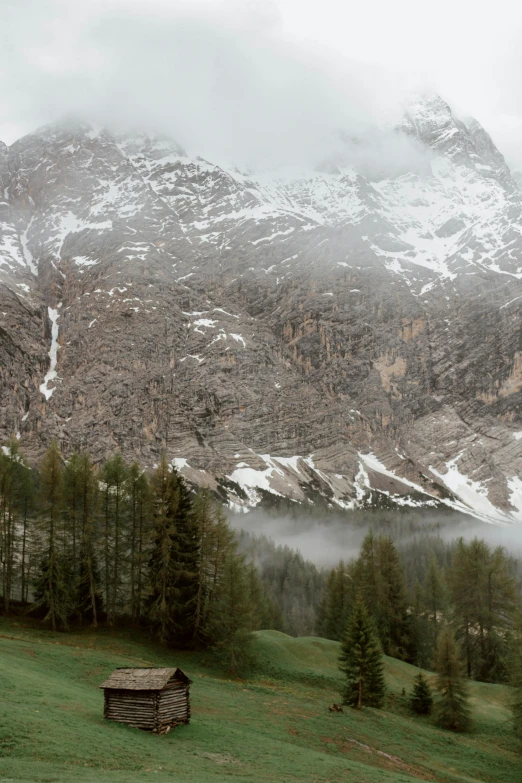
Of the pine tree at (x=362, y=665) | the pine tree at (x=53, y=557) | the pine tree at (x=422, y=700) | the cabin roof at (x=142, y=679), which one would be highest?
the pine tree at (x=53, y=557)

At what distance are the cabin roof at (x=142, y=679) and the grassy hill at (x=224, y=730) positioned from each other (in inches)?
67.3

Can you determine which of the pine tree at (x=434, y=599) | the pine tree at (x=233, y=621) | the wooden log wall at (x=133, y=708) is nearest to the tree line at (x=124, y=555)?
the pine tree at (x=233, y=621)

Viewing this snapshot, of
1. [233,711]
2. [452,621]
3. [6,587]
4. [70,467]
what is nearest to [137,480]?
[70,467]

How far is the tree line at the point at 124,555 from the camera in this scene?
48906 mm

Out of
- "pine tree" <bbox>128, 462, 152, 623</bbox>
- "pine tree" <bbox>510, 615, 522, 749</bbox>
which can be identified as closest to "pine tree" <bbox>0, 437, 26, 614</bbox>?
"pine tree" <bbox>128, 462, 152, 623</bbox>

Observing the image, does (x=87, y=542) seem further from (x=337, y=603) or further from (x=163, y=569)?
(x=337, y=603)

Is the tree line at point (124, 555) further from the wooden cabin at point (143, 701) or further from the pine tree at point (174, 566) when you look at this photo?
the wooden cabin at point (143, 701)

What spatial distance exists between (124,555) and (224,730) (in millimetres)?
27062

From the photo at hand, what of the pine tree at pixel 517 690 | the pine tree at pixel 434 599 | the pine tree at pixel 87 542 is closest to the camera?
the pine tree at pixel 517 690

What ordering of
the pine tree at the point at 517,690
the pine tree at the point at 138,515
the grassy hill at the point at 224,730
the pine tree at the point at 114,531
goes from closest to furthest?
the grassy hill at the point at 224,730, the pine tree at the point at 517,690, the pine tree at the point at 114,531, the pine tree at the point at 138,515

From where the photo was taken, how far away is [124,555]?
5534 cm

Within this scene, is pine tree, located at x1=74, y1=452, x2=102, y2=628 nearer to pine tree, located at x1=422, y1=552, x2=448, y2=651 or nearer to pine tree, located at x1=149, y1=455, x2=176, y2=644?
pine tree, located at x1=149, y1=455, x2=176, y2=644

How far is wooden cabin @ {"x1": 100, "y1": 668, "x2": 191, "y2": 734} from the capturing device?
29.2m

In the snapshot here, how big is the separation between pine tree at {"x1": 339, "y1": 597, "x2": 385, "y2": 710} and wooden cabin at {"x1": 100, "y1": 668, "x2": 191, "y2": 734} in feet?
53.5
